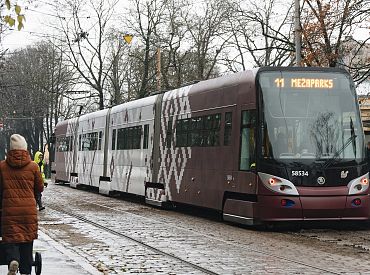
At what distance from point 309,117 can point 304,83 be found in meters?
0.77

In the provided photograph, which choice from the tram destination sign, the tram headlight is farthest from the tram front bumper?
the tram destination sign

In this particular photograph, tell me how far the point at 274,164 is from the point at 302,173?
563 millimetres

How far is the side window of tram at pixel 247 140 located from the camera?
15.9 meters

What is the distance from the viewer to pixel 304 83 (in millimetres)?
16234

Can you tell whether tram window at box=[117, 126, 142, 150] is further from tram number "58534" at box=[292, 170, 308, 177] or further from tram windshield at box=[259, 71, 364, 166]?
tram number "58534" at box=[292, 170, 308, 177]

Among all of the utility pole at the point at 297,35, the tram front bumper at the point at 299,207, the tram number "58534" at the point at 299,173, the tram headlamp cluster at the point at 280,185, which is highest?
the utility pole at the point at 297,35

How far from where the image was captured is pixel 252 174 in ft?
51.6

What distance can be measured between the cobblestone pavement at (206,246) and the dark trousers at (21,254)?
67.1 inches

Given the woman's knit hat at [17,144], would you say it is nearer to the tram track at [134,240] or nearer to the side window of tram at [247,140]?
the tram track at [134,240]

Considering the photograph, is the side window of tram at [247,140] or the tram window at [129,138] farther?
the tram window at [129,138]

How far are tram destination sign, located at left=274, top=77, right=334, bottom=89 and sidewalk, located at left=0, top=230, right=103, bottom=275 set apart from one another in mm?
5707

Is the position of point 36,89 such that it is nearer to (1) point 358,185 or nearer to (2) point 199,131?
(2) point 199,131

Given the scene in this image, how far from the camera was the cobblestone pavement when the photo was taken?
34.4ft

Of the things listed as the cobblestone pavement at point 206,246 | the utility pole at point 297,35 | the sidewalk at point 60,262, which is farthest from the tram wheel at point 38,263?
the utility pole at point 297,35
